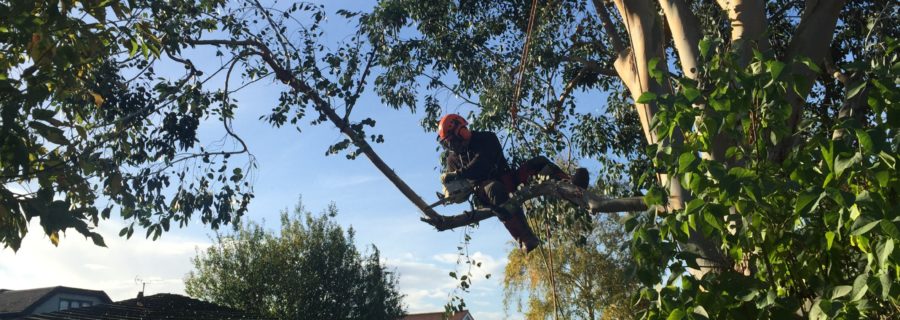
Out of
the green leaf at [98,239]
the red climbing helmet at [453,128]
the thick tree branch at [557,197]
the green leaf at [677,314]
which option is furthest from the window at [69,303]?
the green leaf at [677,314]

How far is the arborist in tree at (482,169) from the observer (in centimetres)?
698

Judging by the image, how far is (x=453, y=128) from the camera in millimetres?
7375

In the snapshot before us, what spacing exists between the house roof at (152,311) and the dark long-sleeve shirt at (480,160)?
23.0 feet

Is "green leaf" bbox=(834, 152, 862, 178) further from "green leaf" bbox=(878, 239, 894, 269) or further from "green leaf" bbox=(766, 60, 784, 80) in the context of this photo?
"green leaf" bbox=(766, 60, 784, 80)

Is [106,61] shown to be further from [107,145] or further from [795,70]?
[795,70]

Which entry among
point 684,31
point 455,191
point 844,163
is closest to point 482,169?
point 455,191

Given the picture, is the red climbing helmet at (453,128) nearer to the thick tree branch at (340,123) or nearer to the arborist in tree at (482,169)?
the arborist in tree at (482,169)

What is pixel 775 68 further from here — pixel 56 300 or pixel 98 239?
pixel 56 300

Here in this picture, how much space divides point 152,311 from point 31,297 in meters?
22.7

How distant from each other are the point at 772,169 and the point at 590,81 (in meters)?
7.14

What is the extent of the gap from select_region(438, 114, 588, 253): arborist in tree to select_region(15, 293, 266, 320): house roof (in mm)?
7033

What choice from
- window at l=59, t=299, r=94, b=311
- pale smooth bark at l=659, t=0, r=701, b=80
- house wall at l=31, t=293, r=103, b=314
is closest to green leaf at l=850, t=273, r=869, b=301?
pale smooth bark at l=659, t=0, r=701, b=80

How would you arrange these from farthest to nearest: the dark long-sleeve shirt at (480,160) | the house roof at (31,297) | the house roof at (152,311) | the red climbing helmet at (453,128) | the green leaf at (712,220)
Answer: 1. the house roof at (31,297)
2. the house roof at (152,311)
3. the red climbing helmet at (453,128)
4. the dark long-sleeve shirt at (480,160)
5. the green leaf at (712,220)

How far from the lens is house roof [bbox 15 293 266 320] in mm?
12141
